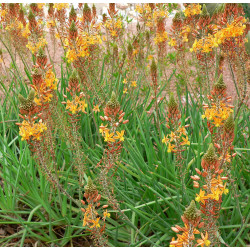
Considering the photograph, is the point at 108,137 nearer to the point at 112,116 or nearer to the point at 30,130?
the point at 112,116

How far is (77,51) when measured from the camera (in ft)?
8.60

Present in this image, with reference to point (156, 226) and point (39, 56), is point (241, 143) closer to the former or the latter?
point (156, 226)

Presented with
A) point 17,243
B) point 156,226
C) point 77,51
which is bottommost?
point 17,243

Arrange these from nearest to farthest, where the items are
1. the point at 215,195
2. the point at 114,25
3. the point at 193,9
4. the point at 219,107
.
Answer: the point at 215,195
the point at 219,107
the point at 193,9
the point at 114,25

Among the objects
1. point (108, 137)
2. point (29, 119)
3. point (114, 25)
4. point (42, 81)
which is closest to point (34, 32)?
point (114, 25)

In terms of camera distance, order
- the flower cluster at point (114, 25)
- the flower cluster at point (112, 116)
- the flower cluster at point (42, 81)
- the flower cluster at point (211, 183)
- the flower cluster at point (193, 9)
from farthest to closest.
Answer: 1. the flower cluster at point (114, 25)
2. the flower cluster at point (193, 9)
3. the flower cluster at point (42, 81)
4. the flower cluster at point (112, 116)
5. the flower cluster at point (211, 183)

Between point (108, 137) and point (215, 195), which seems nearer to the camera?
point (215, 195)

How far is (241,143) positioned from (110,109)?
7.98ft

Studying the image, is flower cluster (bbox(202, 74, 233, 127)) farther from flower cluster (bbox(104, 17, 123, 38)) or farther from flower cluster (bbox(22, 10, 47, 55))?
flower cluster (bbox(22, 10, 47, 55))

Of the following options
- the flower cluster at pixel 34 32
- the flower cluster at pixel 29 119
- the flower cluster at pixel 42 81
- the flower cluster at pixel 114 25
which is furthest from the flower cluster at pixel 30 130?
the flower cluster at pixel 114 25

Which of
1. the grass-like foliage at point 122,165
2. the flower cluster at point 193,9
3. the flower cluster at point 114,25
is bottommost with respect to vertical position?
the grass-like foliage at point 122,165

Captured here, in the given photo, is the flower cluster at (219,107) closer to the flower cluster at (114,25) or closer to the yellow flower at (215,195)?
the yellow flower at (215,195)

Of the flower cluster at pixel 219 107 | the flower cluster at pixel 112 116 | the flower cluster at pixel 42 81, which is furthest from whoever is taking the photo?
the flower cluster at pixel 42 81

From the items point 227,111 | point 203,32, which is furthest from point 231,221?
point 203,32
